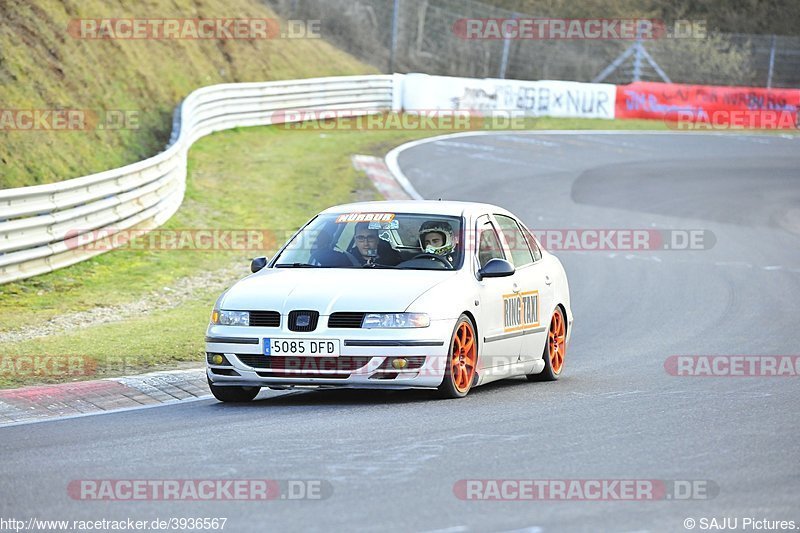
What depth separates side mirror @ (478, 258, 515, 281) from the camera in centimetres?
984

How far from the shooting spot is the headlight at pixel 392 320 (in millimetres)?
9070

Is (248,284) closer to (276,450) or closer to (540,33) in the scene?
(276,450)

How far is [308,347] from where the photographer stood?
902cm

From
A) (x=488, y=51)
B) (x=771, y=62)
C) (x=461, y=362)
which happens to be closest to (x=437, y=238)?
(x=461, y=362)

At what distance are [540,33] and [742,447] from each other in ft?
133

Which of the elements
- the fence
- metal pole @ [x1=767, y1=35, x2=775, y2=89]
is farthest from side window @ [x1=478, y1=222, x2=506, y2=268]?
metal pole @ [x1=767, y1=35, x2=775, y2=89]

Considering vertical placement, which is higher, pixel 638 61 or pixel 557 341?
pixel 557 341

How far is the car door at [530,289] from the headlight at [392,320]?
167 cm

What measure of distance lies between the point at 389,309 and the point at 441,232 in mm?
1387

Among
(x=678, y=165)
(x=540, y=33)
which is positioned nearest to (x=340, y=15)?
(x=540, y=33)

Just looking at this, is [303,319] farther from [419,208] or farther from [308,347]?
[419,208]

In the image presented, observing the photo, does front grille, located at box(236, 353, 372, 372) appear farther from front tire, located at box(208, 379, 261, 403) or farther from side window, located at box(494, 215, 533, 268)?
side window, located at box(494, 215, 533, 268)

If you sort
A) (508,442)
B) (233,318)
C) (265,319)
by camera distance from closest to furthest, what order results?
(508,442) → (265,319) → (233,318)

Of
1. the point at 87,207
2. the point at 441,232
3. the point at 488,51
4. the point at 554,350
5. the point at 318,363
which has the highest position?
the point at 441,232
